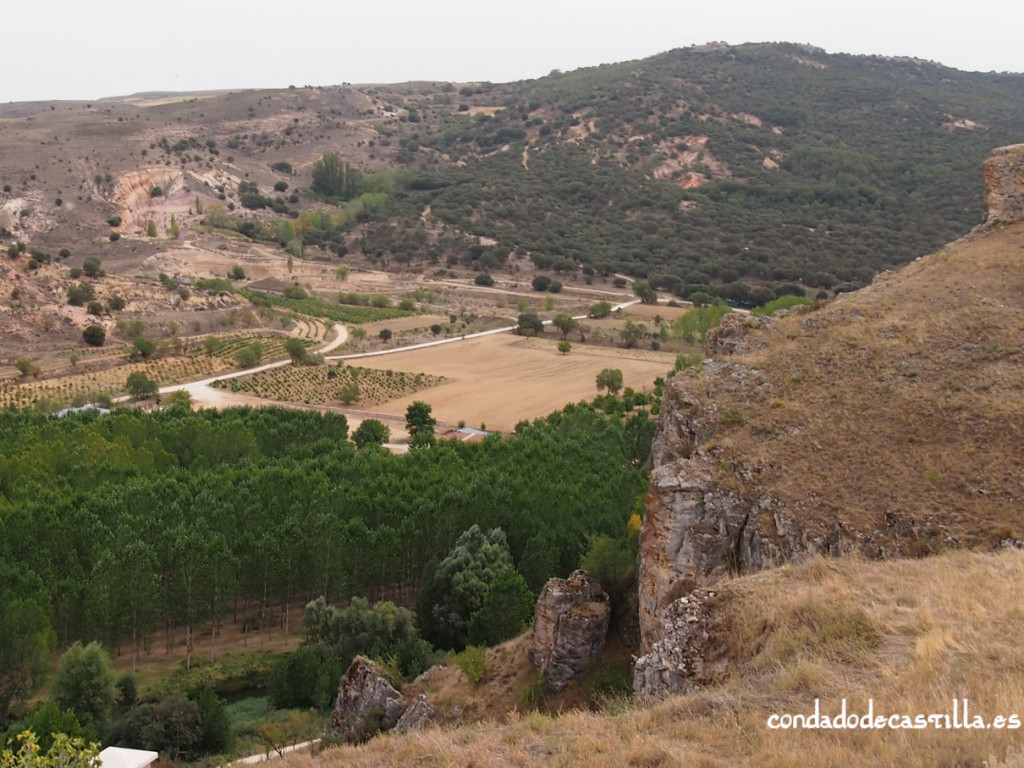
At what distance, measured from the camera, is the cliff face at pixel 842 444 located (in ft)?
53.3

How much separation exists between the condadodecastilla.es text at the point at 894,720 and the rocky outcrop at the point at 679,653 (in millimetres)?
2916

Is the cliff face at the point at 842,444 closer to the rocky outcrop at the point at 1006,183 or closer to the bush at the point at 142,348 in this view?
the rocky outcrop at the point at 1006,183

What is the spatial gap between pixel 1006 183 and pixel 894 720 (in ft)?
82.2

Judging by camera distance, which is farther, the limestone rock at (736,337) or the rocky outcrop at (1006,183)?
the rocky outcrop at (1006,183)

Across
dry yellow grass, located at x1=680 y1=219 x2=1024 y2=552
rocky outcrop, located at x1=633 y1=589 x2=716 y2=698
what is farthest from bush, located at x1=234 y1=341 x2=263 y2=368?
rocky outcrop, located at x1=633 y1=589 x2=716 y2=698

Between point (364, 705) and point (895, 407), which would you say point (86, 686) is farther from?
point (895, 407)

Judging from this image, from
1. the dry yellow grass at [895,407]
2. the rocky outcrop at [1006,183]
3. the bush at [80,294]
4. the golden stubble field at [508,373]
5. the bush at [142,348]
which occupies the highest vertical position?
the rocky outcrop at [1006,183]

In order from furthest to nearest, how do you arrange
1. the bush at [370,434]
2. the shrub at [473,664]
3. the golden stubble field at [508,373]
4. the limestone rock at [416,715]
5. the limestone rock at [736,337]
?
1. the golden stubble field at [508,373]
2. the bush at [370,434]
3. the limestone rock at [736,337]
4. the shrub at [473,664]
5. the limestone rock at [416,715]

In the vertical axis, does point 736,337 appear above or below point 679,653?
above

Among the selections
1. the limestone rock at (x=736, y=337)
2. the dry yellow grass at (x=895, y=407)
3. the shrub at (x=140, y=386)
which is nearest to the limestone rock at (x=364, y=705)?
the dry yellow grass at (x=895, y=407)

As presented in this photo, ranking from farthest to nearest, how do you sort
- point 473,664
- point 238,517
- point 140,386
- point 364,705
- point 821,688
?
point 140,386 < point 238,517 < point 473,664 < point 364,705 < point 821,688

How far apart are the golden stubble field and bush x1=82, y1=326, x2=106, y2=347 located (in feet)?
60.8

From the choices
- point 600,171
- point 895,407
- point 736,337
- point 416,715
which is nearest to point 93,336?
point 736,337

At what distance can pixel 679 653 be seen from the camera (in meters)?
13.2
